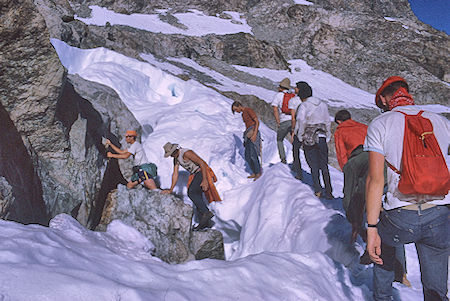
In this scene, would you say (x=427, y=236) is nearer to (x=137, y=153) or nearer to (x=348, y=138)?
(x=348, y=138)

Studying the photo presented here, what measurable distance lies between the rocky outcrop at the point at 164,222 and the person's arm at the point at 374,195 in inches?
205

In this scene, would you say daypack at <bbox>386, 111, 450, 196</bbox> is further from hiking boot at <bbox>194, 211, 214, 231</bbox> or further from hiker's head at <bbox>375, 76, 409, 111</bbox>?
hiking boot at <bbox>194, 211, 214, 231</bbox>

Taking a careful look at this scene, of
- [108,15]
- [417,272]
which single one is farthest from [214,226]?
[108,15]

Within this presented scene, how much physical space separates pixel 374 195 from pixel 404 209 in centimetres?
22

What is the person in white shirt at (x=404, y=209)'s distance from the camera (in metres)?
2.06

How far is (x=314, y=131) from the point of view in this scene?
17.8 feet

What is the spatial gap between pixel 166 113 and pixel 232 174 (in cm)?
357

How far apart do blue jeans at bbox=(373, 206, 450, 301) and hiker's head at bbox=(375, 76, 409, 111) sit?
841 mm

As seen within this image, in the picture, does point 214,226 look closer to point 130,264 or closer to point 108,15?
point 130,264

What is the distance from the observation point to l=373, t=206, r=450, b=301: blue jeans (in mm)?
2053

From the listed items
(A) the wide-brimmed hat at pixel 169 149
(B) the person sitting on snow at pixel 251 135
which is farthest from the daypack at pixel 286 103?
(A) the wide-brimmed hat at pixel 169 149

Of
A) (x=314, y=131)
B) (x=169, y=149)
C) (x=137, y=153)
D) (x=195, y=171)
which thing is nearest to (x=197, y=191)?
(x=195, y=171)

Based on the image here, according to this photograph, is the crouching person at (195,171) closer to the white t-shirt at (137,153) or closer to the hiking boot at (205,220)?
the hiking boot at (205,220)

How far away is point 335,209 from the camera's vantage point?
16.5ft
